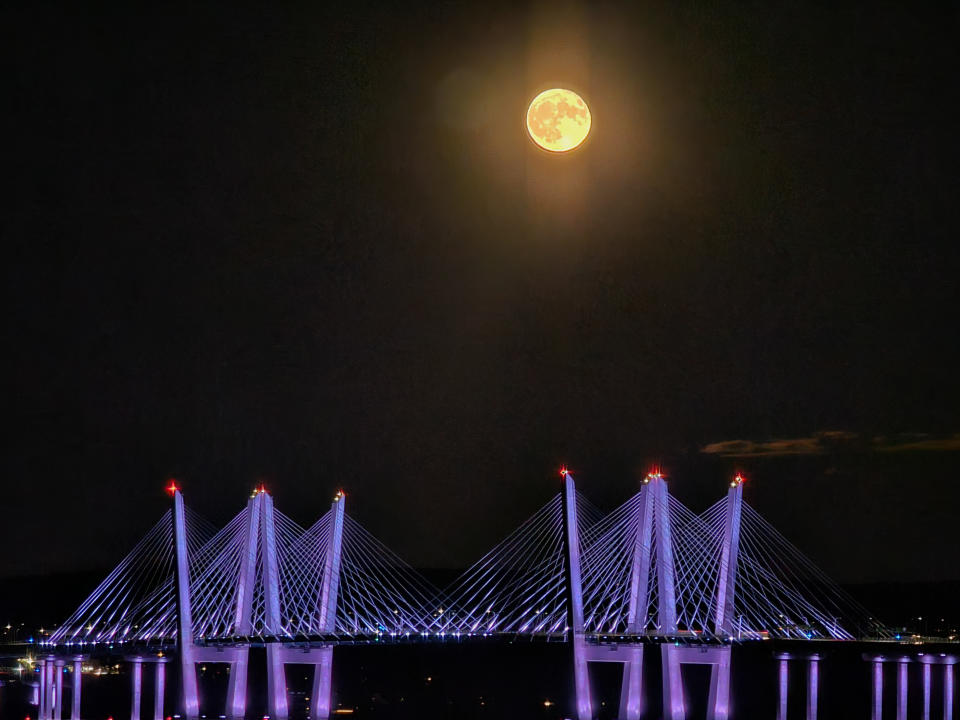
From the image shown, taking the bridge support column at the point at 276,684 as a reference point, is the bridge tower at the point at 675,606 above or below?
above

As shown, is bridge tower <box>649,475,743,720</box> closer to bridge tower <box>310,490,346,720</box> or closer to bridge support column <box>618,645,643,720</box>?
bridge support column <box>618,645,643,720</box>

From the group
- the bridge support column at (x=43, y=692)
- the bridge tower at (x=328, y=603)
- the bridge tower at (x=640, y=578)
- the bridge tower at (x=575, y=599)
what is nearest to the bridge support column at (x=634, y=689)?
the bridge tower at (x=640, y=578)

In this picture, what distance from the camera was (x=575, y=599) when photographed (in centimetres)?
3566

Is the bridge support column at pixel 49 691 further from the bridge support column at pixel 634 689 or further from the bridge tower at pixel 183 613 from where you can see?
the bridge support column at pixel 634 689

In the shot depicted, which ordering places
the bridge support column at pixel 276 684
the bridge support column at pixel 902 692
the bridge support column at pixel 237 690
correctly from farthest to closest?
1. the bridge support column at pixel 902 692
2. the bridge support column at pixel 237 690
3. the bridge support column at pixel 276 684

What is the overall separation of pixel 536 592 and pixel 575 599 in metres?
3.81

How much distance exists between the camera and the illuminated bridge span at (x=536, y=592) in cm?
3597

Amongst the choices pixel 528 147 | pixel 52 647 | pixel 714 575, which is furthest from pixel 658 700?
pixel 528 147

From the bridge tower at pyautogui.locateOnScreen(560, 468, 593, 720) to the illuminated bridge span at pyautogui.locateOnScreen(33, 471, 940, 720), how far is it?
1.5 inches

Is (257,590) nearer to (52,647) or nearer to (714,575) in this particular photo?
(52,647)

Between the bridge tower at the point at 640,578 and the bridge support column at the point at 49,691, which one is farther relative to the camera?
the bridge support column at the point at 49,691

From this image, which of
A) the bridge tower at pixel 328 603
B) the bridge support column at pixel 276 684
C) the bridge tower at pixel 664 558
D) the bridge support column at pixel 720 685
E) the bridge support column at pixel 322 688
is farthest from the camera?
the bridge support column at pixel 322 688

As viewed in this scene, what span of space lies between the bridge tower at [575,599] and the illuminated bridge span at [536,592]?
0.04m

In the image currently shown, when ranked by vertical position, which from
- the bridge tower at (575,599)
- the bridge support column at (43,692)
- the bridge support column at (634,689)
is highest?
the bridge tower at (575,599)
